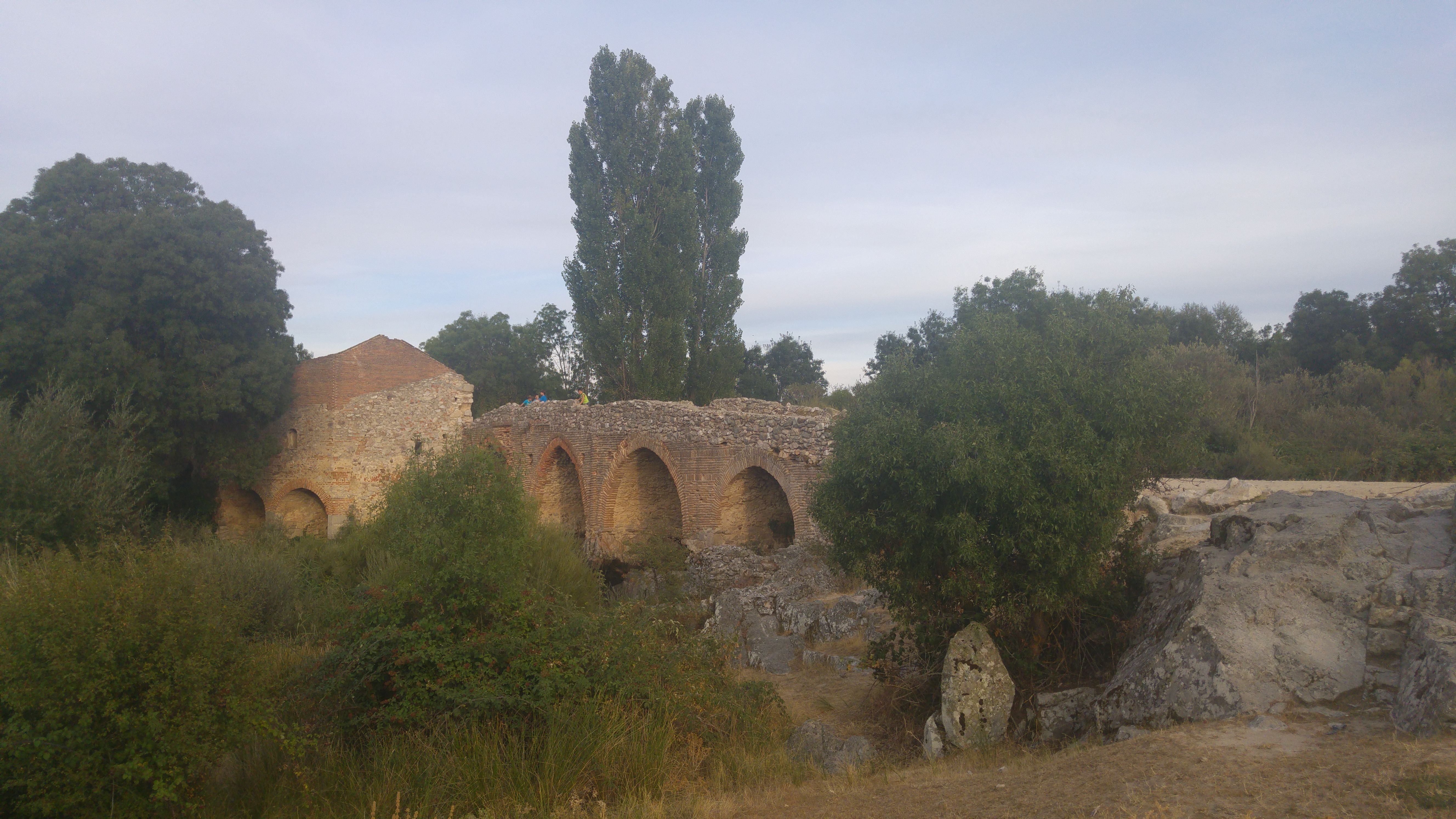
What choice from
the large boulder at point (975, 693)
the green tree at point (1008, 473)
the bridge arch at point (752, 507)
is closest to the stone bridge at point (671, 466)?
the bridge arch at point (752, 507)

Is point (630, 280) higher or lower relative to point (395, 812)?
higher

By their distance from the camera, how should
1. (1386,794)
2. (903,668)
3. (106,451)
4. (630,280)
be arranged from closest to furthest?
(1386,794)
(903,668)
(106,451)
(630,280)

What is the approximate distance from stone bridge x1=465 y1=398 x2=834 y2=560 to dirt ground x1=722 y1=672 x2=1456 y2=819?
26.7 ft

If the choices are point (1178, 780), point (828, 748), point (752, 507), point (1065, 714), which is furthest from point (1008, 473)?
point (752, 507)

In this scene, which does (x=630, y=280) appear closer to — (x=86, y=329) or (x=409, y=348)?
(x=409, y=348)

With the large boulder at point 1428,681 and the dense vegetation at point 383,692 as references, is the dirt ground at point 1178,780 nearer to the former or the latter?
the large boulder at point 1428,681

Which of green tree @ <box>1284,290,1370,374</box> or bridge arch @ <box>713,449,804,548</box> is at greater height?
green tree @ <box>1284,290,1370,374</box>

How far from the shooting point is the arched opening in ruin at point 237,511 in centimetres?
2144

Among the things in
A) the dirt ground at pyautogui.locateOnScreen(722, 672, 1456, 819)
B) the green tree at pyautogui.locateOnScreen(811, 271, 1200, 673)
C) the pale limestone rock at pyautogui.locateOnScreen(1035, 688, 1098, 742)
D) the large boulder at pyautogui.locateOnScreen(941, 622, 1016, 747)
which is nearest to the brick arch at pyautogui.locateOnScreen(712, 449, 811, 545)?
the green tree at pyautogui.locateOnScreen(811, 271, 1200, 673)

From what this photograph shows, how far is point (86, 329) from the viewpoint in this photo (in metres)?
16.7

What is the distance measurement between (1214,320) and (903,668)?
21.9 metres

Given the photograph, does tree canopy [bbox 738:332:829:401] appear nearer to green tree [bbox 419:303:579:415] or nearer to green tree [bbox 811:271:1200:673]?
green tree [bbox 419:303:579:415]

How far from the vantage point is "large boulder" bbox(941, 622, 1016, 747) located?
5.62m

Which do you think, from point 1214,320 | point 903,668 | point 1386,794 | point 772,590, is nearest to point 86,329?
point 772,590
